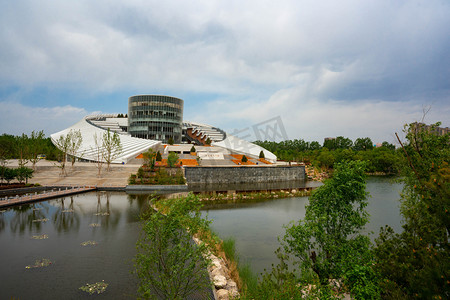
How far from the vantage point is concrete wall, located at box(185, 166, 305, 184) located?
28130 millimetres

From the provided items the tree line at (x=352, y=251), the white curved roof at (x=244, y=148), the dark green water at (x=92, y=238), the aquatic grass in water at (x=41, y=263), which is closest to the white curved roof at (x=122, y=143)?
the white curved roof at (x=244, y=148)

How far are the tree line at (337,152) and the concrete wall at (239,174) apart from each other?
10440mm

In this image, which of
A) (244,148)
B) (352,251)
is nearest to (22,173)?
(352,251)

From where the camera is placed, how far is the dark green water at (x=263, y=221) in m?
9.62

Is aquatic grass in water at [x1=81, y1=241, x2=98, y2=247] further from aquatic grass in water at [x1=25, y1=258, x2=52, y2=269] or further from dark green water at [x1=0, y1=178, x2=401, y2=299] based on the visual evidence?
aquatic grass in water at [x1=25, y1=258, x2=52, y2=269]

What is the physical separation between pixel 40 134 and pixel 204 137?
31894mm

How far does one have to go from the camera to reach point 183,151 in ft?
151

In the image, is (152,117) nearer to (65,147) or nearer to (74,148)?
(74,148)

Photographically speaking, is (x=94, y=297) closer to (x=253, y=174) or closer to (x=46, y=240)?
(x=46, y=240)

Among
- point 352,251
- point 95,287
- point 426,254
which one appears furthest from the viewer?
point 95,287

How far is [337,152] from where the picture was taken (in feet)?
188

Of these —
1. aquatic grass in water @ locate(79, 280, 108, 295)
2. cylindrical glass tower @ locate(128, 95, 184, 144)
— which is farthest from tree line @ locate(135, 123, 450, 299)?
cylindrical glass tower @ locate(128, 95, 184, 144)

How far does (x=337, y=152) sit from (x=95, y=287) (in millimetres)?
57868

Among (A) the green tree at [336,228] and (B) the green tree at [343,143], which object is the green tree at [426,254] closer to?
(A) the green tree at [336,228]
